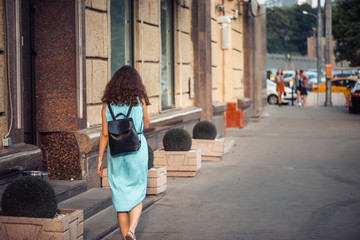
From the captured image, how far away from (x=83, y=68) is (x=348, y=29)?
49.0 m

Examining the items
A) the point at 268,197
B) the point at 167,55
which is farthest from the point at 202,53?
the point at 268,197

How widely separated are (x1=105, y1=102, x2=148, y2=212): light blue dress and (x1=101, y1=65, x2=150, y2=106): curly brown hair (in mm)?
64

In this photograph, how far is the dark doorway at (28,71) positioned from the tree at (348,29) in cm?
4662

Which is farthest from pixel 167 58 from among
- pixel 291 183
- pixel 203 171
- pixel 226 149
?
pixel 291 183

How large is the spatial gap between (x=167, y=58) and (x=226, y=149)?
89.6 inches

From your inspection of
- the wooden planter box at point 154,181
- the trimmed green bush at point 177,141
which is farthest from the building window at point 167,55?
the wooden planter box at point 154,181

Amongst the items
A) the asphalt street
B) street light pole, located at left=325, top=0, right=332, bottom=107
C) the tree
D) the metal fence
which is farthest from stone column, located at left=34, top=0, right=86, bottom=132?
the metal fence

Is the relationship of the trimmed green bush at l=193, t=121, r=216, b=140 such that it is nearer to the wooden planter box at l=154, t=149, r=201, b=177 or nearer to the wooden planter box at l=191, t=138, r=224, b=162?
the wooden planter box at l=191, t=138, r=224, b=162

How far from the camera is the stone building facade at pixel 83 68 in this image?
21.9ft

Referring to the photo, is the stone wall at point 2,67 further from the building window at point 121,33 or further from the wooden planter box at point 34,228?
the building window at point 121,33

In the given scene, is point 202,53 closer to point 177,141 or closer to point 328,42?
point 177,141

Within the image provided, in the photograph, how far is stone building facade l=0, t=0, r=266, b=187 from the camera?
6.68 meters

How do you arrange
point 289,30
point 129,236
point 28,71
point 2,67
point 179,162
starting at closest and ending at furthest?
point 129,236
point 2,67
point 28,71
point 179,162
point 289,30

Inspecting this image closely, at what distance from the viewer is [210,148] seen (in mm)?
12281
